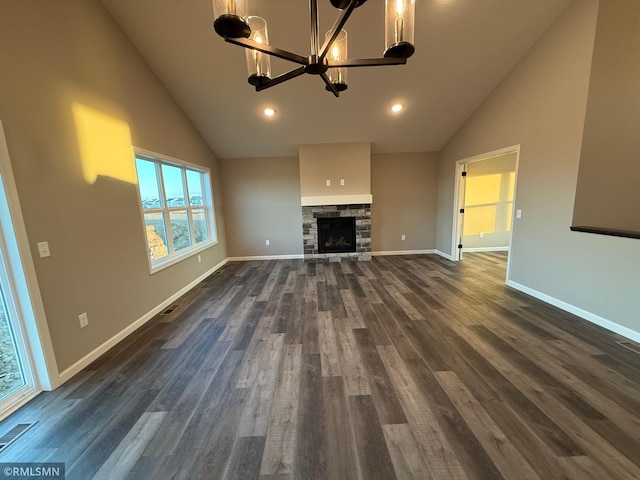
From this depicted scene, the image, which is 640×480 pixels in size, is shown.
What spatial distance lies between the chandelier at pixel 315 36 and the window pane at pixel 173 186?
278 cm

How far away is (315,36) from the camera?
56.7 inches

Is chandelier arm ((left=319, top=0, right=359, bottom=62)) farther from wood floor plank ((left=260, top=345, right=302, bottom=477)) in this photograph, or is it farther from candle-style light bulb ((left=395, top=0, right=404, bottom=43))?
wood floor plank ((left=260, top=345, right=302, bottom=477))

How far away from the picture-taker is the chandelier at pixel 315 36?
3.92 ft

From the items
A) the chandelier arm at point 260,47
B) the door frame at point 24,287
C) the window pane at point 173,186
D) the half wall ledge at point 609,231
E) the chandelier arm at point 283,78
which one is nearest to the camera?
the chandelier arm at point 260,47

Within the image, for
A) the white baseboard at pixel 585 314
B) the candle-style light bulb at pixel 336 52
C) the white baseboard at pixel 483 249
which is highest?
the candle-style light bulb at pixel 336 52

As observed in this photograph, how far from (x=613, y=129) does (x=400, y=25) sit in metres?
2.95

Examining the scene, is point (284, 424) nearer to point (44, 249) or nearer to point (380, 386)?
point (380, 386)

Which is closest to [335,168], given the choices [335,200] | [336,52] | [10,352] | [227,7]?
[335,200]

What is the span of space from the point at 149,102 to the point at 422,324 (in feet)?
14.3

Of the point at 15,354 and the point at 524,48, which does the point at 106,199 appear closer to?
the point at 15,354

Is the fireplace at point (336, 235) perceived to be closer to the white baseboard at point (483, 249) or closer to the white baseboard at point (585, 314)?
the white baseboard at point (483, 249)

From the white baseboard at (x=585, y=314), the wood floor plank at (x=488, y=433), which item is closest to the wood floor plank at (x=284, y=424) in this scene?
the wood floor plank at (x=488, y=433)

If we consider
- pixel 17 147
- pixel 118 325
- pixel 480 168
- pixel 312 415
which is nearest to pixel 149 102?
pixel 17 147

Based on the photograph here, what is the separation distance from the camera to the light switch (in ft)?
6.33
